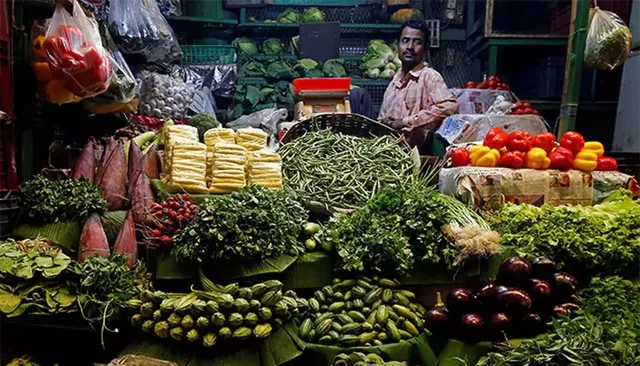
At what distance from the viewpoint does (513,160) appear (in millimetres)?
4188

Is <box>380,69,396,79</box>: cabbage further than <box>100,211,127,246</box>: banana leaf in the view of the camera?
Yes

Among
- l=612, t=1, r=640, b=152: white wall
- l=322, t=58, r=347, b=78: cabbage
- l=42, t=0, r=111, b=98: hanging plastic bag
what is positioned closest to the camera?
l=42, t=0, r=111, b=98: hanging plastic bag

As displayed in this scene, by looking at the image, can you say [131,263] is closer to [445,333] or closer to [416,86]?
[445,333]

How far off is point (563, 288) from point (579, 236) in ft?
1.63

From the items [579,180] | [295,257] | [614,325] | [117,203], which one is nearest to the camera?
[614,325]

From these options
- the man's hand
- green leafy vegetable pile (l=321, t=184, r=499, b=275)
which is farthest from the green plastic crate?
green leafy vegetable pile (l=321, t=184, r=499, b=275)

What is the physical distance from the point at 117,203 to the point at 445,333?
2.34 m

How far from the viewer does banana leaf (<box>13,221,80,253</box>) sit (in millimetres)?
3290

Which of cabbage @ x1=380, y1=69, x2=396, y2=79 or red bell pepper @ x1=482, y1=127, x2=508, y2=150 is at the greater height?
cabbage @ x1=380, y1=69, x2=396, y2=79

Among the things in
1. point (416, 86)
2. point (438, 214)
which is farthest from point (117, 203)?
point (416, 86)

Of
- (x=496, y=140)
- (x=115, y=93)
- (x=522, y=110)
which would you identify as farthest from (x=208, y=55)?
(x=496, y=140)

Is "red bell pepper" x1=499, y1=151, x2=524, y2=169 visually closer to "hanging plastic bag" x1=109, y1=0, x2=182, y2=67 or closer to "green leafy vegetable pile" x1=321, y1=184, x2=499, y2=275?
"green leafy vegetable pile" x1=321, y1=184, x2=499, y2=275

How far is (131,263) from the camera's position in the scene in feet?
10.6

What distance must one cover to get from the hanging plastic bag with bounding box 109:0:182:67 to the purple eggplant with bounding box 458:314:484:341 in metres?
4.96
